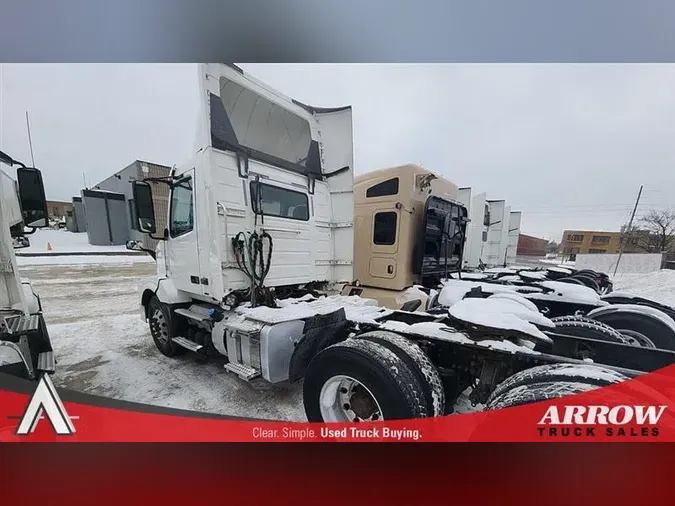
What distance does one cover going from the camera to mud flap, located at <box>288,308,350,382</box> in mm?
1837

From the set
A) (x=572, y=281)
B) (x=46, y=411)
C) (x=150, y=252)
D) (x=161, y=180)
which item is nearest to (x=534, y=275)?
(x=572, y=281)

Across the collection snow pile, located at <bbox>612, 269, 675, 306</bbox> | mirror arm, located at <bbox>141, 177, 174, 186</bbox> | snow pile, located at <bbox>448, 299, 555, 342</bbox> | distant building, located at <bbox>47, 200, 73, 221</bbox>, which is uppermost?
mirror arm, located at <bbox>141, 177, 174, 186</bbox>

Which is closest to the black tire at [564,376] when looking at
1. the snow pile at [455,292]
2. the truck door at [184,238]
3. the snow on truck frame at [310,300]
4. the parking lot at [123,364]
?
the snow on truck frame at [310,300]

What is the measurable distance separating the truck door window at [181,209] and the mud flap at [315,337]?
137 centimetres

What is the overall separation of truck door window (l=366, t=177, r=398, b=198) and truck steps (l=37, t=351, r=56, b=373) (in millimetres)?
3566

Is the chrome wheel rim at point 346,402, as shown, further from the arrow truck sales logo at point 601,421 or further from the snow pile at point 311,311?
the arrow truck sales logo at point 601,421

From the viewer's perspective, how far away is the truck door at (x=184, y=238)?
2258 millimetres

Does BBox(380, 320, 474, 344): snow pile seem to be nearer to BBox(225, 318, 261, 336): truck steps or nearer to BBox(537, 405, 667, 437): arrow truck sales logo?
BBox(537, 405, 667, 437): arrow truck sales logo

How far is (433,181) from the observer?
3793mm

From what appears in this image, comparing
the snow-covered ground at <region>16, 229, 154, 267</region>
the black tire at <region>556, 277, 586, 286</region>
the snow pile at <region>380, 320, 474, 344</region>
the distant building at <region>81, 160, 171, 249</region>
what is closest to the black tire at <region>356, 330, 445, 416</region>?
the snow pile at <region>380, 320, 474, 344</region>

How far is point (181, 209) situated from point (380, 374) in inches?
86.7
